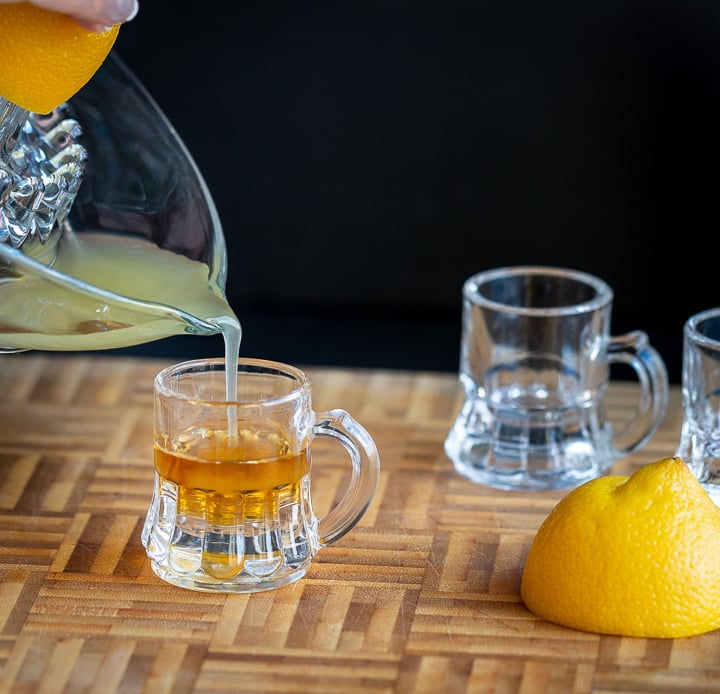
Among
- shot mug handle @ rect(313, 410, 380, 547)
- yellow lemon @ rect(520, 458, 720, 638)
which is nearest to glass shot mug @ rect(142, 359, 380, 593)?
shot mug handle @ rect(313, 410, 380, 547)

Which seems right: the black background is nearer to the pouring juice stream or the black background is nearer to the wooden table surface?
the wooden table surface

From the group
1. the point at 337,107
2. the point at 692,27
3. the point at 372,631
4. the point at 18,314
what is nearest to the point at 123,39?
the point at 337,107

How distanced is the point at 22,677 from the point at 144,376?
59 cm

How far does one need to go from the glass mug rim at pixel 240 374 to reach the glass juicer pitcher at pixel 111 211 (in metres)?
0.05

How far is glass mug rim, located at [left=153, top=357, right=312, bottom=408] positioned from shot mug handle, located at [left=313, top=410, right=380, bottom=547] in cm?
3

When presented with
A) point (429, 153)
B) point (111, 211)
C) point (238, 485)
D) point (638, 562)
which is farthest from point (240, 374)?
point (429, 153)

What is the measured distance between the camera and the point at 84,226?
4.36ft

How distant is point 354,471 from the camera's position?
1182 millimetres

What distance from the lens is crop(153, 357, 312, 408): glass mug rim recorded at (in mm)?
1125

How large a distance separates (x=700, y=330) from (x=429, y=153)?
0.73m

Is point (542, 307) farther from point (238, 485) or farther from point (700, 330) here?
point (238, 485)

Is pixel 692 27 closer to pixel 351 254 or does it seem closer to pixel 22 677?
pixel 351 254

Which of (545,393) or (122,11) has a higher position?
(122,11)

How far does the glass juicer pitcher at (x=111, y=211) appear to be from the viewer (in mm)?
1119
